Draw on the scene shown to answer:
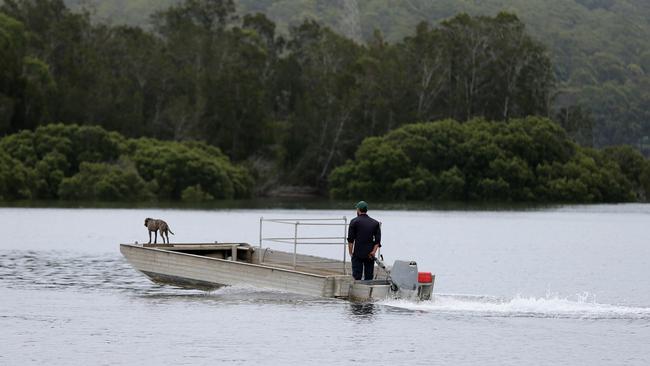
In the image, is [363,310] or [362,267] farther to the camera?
[362,267]

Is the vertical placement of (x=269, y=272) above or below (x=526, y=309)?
above

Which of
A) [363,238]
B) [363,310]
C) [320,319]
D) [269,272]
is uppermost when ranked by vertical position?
[363,238]

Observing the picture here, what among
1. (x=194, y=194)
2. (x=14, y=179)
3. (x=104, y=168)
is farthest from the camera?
(x=194, y=194)

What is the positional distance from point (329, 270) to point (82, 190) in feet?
241

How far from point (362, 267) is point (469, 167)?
87739 millimetres

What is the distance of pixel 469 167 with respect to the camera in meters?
115

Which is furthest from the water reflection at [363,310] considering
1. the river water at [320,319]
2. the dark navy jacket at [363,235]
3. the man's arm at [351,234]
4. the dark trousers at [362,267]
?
the man's arm at [351,234]

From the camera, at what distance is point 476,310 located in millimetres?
28469

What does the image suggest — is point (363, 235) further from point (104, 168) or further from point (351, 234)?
point (104, 168)

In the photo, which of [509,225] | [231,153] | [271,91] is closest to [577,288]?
[509,225]

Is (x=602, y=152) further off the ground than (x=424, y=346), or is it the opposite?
(x=602, y=152)

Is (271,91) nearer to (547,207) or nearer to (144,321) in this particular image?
(547,207)

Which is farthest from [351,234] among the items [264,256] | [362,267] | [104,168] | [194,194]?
[194,194]

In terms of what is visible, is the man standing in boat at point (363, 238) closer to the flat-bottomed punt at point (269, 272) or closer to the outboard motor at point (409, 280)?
the flat-bottomed punt at point (269, 272)
